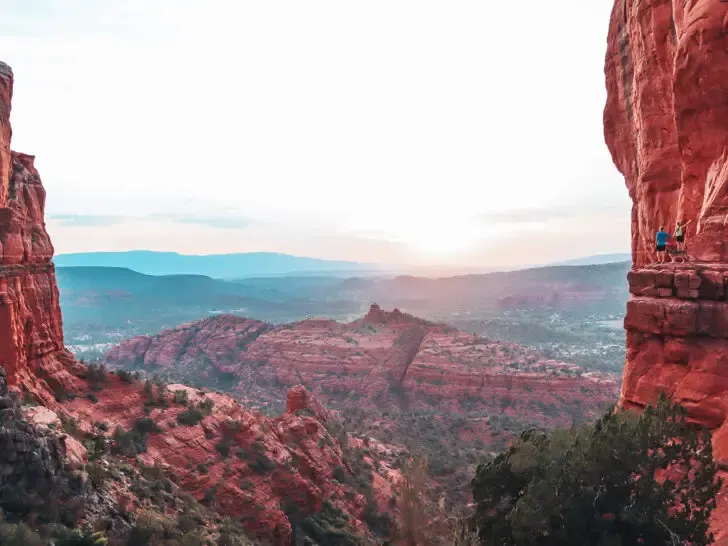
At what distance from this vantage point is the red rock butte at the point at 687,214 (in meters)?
9.55

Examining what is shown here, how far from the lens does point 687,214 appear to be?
1309 centimetres

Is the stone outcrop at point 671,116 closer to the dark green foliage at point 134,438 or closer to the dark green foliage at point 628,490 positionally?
the dark green foliage at point 628,490

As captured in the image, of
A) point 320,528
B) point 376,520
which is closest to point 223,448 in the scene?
point 320,528

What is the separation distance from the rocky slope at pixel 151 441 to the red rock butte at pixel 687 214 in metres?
12.2

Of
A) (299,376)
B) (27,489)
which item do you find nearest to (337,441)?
(27,489)

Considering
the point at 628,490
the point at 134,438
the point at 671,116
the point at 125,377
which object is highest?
the point at 671,116

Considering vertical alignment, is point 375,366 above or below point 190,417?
below

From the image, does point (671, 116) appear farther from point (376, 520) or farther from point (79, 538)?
point (376, 520)

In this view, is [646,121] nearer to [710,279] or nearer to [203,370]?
[710,279]

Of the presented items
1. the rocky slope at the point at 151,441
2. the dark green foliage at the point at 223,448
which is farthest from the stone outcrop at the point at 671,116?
the dark green foliage at the point at 223,448

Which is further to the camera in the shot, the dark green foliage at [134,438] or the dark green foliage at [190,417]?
the dark green foliage at [190,417]

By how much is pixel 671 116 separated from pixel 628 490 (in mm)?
11461

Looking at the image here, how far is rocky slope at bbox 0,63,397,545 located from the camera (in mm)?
13820

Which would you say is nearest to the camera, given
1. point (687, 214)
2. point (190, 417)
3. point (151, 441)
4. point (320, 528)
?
point (687, 214)
